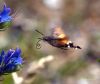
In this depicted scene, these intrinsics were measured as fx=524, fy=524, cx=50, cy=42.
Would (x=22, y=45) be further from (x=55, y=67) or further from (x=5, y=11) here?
(x=5, y=11)

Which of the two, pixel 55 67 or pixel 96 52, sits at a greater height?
pixel 96 52

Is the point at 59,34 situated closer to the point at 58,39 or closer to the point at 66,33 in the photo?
the point at 58,39

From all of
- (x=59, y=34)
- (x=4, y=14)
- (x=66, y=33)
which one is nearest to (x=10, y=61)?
(x=4, y=14)

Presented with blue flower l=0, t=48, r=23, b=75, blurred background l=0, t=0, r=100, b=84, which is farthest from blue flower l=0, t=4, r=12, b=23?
A: blurred background l=0, t=0, r=100, b=84

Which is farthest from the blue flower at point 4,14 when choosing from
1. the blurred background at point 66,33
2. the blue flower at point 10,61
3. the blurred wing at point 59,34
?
the blurred background at point 66,33

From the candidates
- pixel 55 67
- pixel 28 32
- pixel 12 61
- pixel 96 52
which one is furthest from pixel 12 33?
pixel 12 61
